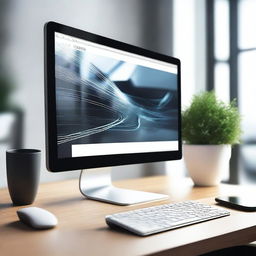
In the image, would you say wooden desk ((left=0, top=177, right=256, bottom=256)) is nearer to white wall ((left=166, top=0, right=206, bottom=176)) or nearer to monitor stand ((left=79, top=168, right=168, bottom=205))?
monitor stand ((left=79, top=168, right=168, bottom=205))

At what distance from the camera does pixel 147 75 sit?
1.12m

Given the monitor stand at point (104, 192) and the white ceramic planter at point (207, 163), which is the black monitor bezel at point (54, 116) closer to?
the monitor stand at point (104, 192)

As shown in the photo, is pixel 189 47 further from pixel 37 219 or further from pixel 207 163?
pixel 37 219

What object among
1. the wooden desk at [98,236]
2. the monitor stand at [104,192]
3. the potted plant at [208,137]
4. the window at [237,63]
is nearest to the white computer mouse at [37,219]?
the wooden desk at [98,236]

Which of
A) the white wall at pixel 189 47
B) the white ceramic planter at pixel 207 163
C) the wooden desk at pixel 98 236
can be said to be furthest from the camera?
the white wall at pixel 189 47

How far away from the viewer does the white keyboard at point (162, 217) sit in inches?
26.0

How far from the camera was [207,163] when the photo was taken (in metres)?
1.24

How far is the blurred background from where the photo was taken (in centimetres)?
126

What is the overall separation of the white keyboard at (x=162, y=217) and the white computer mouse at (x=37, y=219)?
0.11 m

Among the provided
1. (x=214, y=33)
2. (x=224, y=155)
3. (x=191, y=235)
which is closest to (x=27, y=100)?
(x=224, y=155)

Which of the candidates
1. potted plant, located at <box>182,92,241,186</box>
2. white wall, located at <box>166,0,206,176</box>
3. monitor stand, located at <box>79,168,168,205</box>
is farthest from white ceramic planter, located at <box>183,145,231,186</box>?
white wall, located at <box>166,0,206,176</box>

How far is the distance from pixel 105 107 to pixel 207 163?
463 millimetres

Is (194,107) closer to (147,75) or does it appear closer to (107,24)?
(147,75)

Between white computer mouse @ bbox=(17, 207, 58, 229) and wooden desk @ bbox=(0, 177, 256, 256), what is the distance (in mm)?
11
